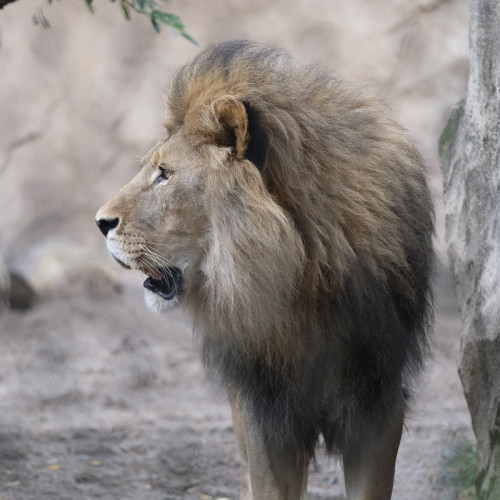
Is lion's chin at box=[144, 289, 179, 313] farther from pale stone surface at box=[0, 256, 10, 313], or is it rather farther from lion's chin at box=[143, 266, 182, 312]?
pale stone surface at box=[0, 256, 10, 313]

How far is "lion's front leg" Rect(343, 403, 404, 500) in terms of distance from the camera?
3113mm

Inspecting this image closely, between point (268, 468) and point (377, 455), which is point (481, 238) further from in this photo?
point (268, 468)

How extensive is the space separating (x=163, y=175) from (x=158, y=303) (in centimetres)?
42

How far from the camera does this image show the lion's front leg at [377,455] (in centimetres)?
311

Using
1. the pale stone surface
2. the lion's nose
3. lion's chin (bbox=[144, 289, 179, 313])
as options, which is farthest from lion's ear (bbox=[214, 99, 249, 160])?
the pale stone surface

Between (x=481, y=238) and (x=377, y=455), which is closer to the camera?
(x=377, y=455)

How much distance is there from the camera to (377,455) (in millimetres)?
3121

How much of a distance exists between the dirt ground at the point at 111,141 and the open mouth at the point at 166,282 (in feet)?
9.93

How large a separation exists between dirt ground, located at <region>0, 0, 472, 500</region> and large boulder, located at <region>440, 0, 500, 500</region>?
2.42 m

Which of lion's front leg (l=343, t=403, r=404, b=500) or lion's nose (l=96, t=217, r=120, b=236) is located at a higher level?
lion's nose (l=96, t=217, r=120, b=236)

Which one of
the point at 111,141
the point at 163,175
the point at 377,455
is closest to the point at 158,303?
the point at 163,175

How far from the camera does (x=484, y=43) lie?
341 centimetres

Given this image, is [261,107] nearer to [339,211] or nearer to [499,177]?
[339,211]

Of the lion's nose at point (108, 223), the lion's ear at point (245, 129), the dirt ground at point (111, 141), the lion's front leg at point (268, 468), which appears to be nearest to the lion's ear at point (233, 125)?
the lion's ear at point (245, 129)
